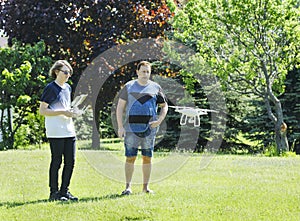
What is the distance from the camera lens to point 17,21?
13.0 metres

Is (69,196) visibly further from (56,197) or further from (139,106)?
(139,106)

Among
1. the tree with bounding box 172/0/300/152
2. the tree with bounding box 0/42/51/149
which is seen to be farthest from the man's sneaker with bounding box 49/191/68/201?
the tree with bounding box 172/0/300/152

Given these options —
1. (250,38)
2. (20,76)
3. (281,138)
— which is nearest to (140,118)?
(20,76)

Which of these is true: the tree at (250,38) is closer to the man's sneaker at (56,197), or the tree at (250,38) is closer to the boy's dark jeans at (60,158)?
the boy's dark jeans at (60,158)

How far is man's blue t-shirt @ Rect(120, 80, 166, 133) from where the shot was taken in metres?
5.63

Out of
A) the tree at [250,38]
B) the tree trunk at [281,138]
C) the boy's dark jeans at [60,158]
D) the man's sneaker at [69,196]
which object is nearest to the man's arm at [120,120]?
the boy's dark jeans at [60,158]

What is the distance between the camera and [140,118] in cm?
564

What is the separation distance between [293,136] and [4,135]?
8.65 metres

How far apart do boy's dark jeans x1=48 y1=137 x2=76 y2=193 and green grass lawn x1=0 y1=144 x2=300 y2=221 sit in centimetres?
23

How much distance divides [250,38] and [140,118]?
25.2ft

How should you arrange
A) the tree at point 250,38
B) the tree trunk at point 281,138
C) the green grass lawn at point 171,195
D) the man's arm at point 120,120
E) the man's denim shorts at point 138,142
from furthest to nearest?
the tree trunk at point 281,138, the tree at point 250,38, the man's denim shorts at point 138,142, the man's arm at point 120,120, the green grass lawn at point 171,195

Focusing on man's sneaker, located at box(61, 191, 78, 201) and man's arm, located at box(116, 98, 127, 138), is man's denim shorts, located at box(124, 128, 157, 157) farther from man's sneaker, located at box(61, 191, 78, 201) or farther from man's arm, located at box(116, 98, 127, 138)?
man's sneaker, located at box(61, 191, 78, 201)

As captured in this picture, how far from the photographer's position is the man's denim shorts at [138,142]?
5.64 meters

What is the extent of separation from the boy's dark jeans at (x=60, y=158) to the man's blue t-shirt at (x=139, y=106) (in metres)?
0.66
